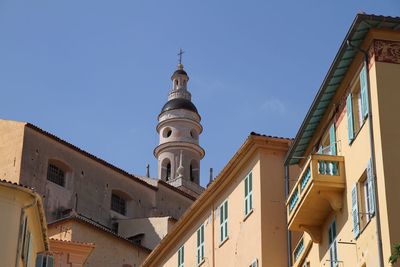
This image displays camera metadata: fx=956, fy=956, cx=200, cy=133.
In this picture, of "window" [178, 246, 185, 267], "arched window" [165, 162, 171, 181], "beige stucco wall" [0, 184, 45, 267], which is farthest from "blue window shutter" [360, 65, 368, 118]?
"arched window" [165, 162, 171, 181]

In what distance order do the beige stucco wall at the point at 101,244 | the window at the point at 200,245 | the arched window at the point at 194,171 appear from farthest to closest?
the arched window at the point at 194,171
the beige stucco wall at the point at 101,244
the window at the point at 200,245

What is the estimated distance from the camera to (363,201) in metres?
23.9

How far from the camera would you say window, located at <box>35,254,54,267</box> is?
1266 inches

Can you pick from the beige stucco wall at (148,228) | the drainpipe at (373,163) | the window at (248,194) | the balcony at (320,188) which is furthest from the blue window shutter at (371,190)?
the beige stucco wall at (148,228)

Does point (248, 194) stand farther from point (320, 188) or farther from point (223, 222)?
point (320, 188)

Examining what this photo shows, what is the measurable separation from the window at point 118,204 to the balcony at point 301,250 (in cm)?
3415

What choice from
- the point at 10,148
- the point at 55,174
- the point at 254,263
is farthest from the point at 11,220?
the point at 55,174

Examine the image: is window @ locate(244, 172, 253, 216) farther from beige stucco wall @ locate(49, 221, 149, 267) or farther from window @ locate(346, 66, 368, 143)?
beige stucco wall @ locate(49, 221, 149, 267)

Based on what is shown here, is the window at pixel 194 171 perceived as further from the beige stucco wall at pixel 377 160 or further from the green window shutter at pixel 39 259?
the beige stucco wall at pixel 377 160

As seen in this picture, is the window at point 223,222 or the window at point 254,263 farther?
the window at point 223,222

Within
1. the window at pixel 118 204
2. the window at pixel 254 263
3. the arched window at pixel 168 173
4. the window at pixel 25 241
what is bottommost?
the window at pixel 25 241

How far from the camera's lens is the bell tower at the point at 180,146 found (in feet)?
256

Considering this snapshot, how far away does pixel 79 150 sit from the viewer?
6181 centimetres

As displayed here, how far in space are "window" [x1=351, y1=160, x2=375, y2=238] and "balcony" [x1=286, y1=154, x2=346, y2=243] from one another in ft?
3.47
